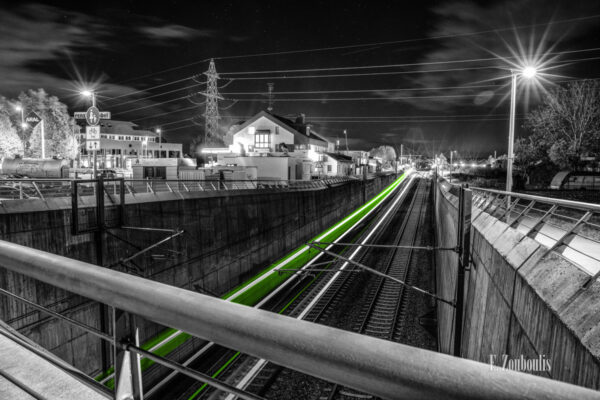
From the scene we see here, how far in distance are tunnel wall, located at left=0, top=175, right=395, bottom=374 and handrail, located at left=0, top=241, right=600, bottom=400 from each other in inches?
5.8

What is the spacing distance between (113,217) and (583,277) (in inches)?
480

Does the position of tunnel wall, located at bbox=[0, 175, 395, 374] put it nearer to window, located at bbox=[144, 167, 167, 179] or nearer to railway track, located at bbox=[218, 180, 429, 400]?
railway track, located at bbox=[218, 180, 429, 400]

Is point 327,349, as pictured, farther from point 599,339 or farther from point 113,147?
point 113,147

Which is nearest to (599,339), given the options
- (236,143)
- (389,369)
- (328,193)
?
(389,369)

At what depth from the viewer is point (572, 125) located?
1342 inches

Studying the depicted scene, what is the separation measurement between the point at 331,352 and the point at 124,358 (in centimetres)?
107

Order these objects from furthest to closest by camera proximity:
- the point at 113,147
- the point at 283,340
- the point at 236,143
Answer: the point at 113,147 < the point at 236,143 < the point at 283,340

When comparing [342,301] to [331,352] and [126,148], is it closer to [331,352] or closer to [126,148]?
[331,352]

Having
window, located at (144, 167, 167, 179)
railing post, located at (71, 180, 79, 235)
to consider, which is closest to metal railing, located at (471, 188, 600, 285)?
railing post, located at (71, 180, 79, 235)

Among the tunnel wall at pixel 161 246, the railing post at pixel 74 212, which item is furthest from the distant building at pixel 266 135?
the railing post at pixel 74 212

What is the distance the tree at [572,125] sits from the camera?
3322cm

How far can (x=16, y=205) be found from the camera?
9258mm

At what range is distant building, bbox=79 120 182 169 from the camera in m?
58.0

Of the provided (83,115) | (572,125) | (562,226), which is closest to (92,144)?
(83,115)
